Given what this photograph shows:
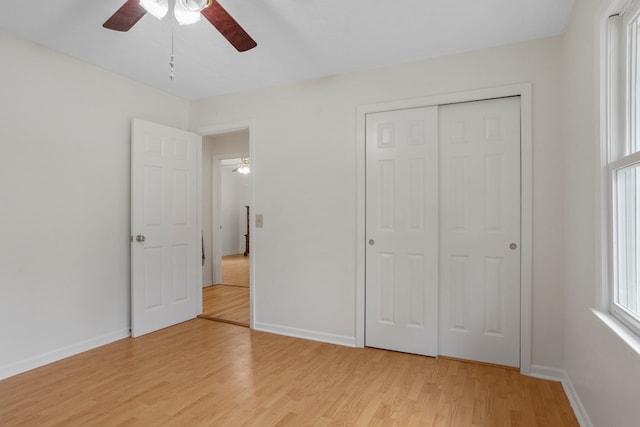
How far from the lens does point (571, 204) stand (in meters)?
2.14

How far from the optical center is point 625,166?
4.72 ft

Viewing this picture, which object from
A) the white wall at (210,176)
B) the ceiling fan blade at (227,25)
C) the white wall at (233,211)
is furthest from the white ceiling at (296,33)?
the white wall at (233,211)

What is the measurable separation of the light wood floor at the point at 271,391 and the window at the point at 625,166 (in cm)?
88

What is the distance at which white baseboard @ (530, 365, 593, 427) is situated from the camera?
1832mm

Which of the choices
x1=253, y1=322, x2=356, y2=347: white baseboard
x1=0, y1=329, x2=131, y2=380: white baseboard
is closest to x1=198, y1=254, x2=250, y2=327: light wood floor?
x1=253, y1=322, x2=356, y2=347: white baseboard

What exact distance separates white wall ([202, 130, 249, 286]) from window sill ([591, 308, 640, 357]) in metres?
4.57

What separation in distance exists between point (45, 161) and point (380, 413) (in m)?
3.01

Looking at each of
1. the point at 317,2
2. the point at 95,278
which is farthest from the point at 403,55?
the point at 95,278

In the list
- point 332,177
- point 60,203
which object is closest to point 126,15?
point 60,203

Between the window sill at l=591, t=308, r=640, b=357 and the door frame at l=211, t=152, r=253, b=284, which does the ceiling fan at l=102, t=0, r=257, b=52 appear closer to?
the window sill at l=591, t=308, r=640, b=357

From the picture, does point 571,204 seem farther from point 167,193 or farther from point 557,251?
point 167,193

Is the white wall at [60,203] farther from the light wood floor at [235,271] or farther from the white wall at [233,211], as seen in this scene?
the white wall at [233,211]

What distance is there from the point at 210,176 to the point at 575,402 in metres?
4.96

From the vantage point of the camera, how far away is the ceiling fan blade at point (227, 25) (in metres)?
1.73
